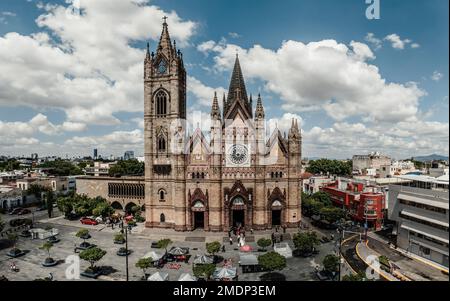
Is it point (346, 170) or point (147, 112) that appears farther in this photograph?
point (346, 170)

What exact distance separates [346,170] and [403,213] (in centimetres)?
8475

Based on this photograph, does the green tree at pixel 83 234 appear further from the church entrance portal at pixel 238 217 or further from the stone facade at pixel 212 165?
the church entrance portal at pixel 238 217

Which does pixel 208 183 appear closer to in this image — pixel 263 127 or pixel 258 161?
pixel 258 161

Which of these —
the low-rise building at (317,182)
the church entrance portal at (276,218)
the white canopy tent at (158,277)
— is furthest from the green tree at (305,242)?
the low-rise building at (317,182)

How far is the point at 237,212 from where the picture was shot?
4734cm

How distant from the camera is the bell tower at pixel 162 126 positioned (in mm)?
47000

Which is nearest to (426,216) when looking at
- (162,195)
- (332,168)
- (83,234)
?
(162,195)

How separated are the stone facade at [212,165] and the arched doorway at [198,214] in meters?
0.16

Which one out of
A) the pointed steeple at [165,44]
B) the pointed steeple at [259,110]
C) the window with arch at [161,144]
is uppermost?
the pointed steeple at [165,44]

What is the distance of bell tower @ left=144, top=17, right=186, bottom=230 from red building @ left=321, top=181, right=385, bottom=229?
33.0 meters

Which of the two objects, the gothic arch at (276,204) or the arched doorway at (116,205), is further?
the arched doorway at (116,205)

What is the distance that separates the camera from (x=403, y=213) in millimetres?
22484

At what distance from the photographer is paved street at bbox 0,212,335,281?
2973 cm
